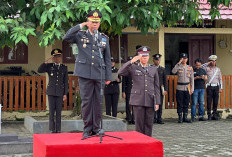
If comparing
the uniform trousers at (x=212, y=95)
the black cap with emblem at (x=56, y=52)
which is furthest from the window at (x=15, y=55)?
the black cap with emblem at (x=56, y=52)

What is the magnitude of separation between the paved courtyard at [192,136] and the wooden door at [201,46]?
3.86 meters

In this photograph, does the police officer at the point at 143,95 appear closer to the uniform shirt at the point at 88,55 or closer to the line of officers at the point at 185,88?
the uniform shirt at the point at 88,55

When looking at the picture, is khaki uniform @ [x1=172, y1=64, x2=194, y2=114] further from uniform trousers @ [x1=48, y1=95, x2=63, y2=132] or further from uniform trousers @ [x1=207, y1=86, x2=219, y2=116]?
uniform trousers @ [x1=48, y1=95, x2=63, y2=132]

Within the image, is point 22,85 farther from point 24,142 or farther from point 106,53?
Answer: point 106,53

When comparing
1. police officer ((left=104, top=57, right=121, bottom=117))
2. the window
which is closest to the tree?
police officer ((left=104, top=57, right=121, bottom=117))

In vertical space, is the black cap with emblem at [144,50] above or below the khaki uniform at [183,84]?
above

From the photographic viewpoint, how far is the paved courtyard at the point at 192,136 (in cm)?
1045

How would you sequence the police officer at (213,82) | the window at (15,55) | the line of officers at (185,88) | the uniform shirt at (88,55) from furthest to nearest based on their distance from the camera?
the window at (15,55) < the police officer at (213,82) < the line of officers at (185,88) < the uniform shirt at (88,55)

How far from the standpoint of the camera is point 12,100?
16.6 metres

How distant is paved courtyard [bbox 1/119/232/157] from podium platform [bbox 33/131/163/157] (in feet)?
9.01

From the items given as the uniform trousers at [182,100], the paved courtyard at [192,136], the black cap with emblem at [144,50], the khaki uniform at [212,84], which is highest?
the black cap with emblem at [144,50]

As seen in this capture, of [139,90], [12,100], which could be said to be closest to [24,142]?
[139,90]

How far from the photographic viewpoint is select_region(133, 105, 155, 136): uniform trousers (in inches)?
375

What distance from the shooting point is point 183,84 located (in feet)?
53.6
